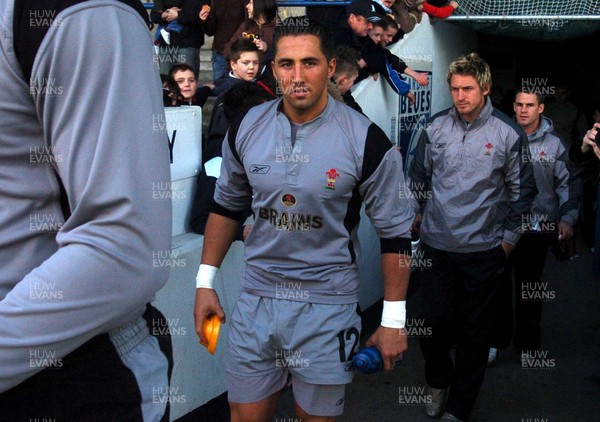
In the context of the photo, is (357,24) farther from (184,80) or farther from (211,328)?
(211,328)

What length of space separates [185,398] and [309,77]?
2.20 metres

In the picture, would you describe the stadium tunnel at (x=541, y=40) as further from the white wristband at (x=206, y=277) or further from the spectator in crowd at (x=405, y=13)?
the white wristband at (x=206, y=277)

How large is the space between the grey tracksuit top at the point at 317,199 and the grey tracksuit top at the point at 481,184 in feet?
5.71

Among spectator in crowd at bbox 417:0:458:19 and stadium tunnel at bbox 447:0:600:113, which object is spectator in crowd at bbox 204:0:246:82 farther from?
stadium tunnel at bbox 447:0:600:113

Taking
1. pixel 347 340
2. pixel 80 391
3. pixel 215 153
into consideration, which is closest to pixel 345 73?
pixel 215 153

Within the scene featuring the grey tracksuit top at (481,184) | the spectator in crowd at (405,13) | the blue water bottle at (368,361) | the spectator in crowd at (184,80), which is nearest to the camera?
the blue water bottle at (368,361)

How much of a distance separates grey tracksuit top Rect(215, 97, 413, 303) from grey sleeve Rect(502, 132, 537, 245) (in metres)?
1.79

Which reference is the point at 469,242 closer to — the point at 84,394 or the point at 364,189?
the point at 364,189

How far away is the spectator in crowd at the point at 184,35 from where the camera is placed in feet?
27.8

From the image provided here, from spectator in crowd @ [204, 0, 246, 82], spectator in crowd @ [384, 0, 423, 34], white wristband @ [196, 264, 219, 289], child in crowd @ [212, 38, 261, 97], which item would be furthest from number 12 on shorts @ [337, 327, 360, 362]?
spectator in crowd @ [384, 0, 423, 34]

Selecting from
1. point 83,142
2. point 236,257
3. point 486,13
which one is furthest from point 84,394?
point 486,13

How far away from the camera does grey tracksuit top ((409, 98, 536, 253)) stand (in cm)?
538

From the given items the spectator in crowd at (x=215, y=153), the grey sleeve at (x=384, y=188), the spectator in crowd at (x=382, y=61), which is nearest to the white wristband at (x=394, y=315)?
the grey sleeve at (x=384, y=188)

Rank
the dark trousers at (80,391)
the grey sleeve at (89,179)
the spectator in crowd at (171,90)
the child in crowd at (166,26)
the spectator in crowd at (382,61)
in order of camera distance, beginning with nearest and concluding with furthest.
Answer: the grey sleeve at (89,179) < the dark trousers at (80,391) < the spectator in crowd at (171,90) < the spectator in crowd at (382,61) < the child in crowd at (166,26)
